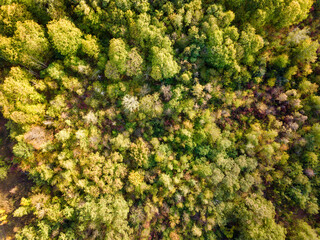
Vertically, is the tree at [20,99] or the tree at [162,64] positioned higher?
the tree at [162,64]

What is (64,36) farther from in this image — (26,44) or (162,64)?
(162,64)

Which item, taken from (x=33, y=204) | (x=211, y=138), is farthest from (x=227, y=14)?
(x=33, y=204)

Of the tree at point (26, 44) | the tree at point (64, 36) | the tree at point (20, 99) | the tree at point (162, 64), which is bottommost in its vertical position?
the tree at point (20, 99)

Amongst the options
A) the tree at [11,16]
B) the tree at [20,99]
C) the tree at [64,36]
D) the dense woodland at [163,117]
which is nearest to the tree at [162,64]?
the dense woodland at [163,117]

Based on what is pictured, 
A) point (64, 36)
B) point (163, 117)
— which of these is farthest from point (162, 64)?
point (64, 36)

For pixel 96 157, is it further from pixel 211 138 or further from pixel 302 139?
pixel 302 139

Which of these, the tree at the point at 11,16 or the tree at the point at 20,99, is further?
the tree at the point at 20,99

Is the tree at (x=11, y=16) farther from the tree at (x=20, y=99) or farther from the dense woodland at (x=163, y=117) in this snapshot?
the tree at (x=20, y=99)

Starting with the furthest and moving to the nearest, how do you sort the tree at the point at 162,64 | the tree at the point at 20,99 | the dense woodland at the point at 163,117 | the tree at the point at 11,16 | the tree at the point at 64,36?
the tree at the point at 162,64 → the dense woodland at the point at 163,117 → the tree at the point at 64,36 → the tree at the point at 20,99 → the tree at the point at 11,16
